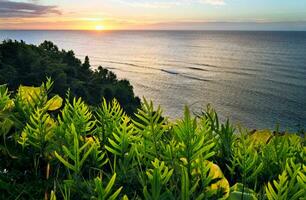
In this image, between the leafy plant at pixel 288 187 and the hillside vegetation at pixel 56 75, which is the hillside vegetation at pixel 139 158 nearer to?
the leafy plant at pixel 288 187

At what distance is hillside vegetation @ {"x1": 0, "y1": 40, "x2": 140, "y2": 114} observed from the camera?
60.3 meters

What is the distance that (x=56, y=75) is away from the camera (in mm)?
61500

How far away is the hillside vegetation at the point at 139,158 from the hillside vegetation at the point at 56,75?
182ft

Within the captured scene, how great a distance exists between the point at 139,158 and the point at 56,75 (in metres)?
62.0

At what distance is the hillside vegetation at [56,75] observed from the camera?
60312 mm

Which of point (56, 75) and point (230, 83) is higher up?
point (56, 75)

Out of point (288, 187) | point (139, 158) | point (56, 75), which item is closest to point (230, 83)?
point (56, 75)

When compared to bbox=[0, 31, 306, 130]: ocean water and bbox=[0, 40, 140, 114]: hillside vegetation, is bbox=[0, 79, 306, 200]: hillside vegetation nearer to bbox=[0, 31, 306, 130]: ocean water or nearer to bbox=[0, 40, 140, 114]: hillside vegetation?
bbox=[0, 40, 140, 114]: hillside vegetation

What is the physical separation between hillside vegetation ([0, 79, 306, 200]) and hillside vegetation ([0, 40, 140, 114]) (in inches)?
2185

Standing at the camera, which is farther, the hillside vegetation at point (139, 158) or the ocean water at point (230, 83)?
the ocean water at point (230, 83)

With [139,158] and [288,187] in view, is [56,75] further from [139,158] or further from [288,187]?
[288,187]

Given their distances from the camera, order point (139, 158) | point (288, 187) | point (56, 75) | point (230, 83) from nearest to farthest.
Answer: point (288, 187), point (139, 158), point (56, 75), point (230, 83)

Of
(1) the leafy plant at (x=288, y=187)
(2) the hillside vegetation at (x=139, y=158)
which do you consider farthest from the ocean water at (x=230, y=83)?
(1) the leafy plant at (x=288, y=187)

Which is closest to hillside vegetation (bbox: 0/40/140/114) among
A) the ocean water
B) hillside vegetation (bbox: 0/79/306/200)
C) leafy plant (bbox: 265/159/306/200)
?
the ocean water
